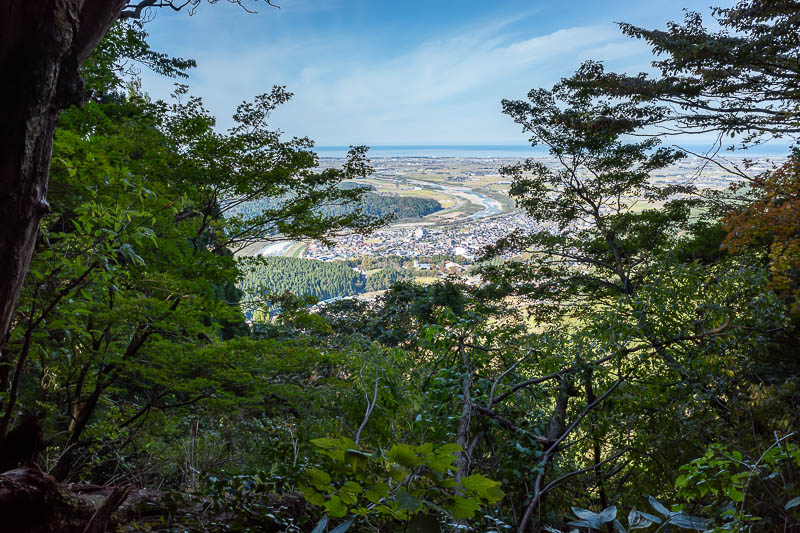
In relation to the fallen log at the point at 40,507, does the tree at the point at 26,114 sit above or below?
above

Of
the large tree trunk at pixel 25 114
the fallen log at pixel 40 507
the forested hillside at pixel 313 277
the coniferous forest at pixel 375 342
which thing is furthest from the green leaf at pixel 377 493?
the forested hillside at pixel 313 277

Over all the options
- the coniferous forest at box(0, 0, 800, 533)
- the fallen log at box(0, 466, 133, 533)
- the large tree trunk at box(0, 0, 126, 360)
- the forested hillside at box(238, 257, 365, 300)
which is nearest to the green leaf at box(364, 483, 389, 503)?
the coniferous forest at box(0, 0, 800, 533)

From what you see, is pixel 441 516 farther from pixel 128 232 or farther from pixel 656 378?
pixel 656 378

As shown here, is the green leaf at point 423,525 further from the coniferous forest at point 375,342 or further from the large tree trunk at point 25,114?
the large tree trunk at point 25,114

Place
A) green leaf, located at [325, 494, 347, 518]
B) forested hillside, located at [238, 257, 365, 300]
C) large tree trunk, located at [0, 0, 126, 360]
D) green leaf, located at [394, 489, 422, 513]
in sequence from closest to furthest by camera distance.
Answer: green leaf, located at [394, 489, 422, 513], green leaf, located at [325, 494, 347, 518], large tree trunk, located at [0, 0, 126, 360], forested hillside, located at [238, 257, 365, 300]

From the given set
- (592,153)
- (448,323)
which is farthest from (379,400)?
(592,153)

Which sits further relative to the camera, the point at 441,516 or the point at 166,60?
the point at 166,60

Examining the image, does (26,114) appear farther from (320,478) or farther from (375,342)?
(375,342)

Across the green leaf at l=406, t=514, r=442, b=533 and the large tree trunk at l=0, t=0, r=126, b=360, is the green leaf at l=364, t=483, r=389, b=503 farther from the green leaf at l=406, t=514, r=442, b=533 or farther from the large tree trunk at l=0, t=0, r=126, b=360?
the large tree trunk at l=0, t=0, r=126, b=360
